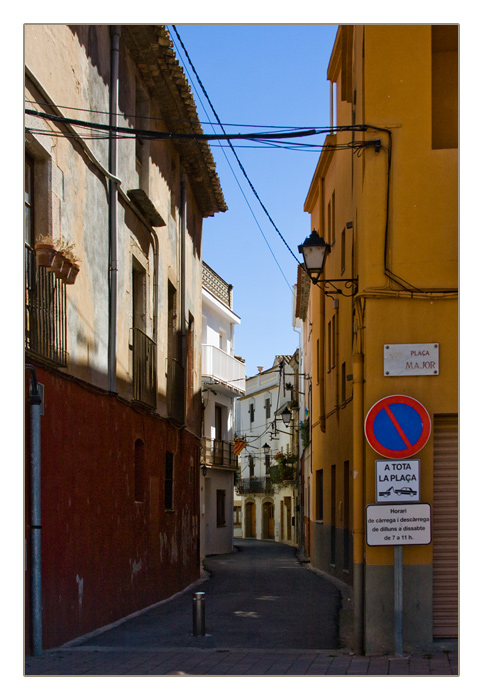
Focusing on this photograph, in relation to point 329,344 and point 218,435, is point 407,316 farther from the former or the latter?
point 218,435

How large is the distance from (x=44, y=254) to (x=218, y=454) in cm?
2237

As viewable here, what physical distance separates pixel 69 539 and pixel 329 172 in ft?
37.2

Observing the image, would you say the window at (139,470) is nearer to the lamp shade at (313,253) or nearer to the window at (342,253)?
the window at (342,253)

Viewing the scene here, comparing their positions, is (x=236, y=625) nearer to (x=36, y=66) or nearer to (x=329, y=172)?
(x=36, y=66)

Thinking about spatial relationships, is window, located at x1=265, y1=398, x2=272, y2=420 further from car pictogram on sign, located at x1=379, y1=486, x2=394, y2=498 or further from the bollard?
car pictogram on sign, located at x1=379, y1=486, x2=394, y2=498

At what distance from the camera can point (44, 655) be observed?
7.80m

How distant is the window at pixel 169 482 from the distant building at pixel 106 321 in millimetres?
41

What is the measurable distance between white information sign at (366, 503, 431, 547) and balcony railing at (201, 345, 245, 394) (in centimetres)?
1694

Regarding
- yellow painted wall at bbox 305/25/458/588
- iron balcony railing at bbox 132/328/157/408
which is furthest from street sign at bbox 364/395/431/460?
iron balcony railing at bbox 132/328/157/408

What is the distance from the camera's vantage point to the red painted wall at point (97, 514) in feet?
27.7

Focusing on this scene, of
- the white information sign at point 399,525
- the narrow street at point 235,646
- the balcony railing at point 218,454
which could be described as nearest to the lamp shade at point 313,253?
the white information sign at point 399,525

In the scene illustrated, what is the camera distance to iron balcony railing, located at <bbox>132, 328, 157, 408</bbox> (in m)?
12.7

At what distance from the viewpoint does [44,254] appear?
840 centimetres

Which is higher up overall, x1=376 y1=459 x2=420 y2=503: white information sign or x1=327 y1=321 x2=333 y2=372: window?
x1=327 y1=321 x2=333 y2=372: window
